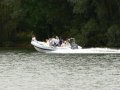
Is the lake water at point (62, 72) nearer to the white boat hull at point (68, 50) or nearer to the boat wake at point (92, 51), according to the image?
the boat wake at point (92, 51)

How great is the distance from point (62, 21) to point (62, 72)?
34920 millimetres

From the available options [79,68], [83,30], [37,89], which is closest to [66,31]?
[83,30]

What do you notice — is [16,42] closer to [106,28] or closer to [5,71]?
[106,28]

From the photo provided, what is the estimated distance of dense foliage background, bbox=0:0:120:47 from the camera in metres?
61.0

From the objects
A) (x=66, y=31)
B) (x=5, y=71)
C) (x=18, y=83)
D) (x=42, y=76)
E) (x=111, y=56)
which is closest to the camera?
(x=18, y=83)

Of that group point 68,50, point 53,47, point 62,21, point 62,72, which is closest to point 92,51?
point 68,50

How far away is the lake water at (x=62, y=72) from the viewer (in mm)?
27047

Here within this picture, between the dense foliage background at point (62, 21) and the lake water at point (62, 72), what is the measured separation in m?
15.2

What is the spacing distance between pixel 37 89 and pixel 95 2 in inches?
1427

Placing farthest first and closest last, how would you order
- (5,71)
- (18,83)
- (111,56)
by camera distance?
1. (111,56)
2. (5,71)
3. (18,83)

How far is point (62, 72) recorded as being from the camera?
109 ft

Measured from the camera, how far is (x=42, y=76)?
31.3m

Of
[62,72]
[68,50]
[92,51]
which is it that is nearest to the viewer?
[62,72]

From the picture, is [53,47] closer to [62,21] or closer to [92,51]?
[92,51]
